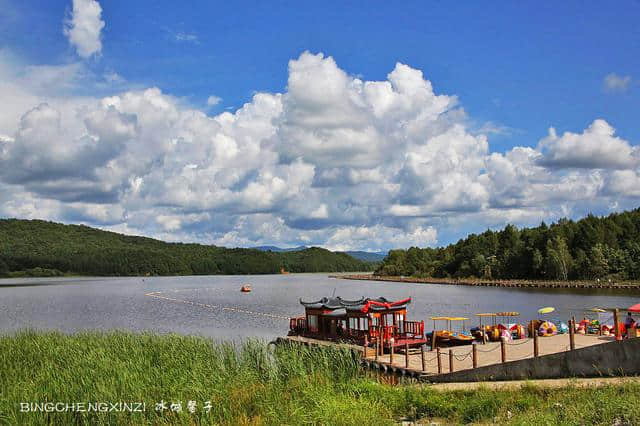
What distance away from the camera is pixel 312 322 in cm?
3150

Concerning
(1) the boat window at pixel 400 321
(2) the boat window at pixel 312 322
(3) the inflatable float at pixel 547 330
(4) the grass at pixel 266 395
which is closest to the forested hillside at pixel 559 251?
(3) the inflatable float at pixel 547 330

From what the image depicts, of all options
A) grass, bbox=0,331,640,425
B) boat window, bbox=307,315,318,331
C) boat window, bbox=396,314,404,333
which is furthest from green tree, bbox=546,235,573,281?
grass, bbox=0,331,640,425

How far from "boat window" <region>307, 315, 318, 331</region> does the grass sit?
10549mm

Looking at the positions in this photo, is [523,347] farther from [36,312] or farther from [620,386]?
[36,312]

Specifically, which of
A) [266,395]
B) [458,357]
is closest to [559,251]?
[458,357]

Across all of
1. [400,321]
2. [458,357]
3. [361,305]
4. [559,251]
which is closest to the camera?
[458,357]

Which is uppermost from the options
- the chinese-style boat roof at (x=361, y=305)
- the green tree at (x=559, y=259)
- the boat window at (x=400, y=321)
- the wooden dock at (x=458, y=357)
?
the green tree at (x=559, y=259)

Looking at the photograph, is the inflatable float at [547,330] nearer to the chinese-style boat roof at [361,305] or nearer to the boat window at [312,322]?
→ the chinese-style boat roof at [361,305]

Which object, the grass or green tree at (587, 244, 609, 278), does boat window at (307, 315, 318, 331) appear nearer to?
the grass

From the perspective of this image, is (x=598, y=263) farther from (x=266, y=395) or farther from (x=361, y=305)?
(x=266, y=395)

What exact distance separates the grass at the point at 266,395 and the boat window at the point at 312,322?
34.6 feet

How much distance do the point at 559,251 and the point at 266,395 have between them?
107053 millimetres

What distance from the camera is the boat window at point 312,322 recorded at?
31277mm

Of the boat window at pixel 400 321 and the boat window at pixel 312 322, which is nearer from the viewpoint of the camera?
the boat window at pixel 400 321
